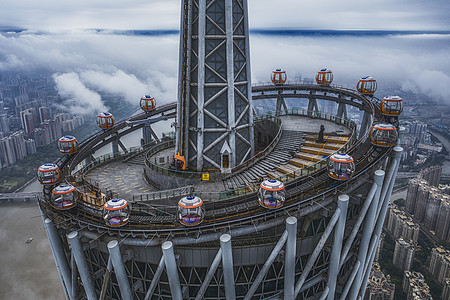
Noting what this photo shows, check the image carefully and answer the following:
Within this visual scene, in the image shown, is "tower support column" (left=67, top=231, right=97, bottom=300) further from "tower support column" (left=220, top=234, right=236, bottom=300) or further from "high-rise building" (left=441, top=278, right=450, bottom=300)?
"high-rise building" (left=441, top=278, right=450, bottom=300)

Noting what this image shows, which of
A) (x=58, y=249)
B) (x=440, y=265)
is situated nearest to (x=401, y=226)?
(x=440, y=265)

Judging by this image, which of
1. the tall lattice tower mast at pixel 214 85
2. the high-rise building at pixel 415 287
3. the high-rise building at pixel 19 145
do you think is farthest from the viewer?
the high-rise building at pixel 19 145

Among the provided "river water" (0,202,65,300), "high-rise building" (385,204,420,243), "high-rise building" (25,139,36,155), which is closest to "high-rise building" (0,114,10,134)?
"high-rise building" (25,139,36,155)

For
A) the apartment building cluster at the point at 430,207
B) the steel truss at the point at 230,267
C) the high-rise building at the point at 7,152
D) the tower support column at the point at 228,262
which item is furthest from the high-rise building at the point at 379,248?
the high-rise building at the point at 7,152

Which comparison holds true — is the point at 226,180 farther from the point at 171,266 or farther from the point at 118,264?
the point at 118,264

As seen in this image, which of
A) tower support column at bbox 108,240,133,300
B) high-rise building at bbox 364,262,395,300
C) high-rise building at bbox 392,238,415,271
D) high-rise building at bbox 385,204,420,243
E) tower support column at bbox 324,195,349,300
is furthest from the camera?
high-rise building at bbox 385,204,420,243

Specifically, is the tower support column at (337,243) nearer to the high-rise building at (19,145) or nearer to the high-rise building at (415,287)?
the high-rise building at (415,287)
